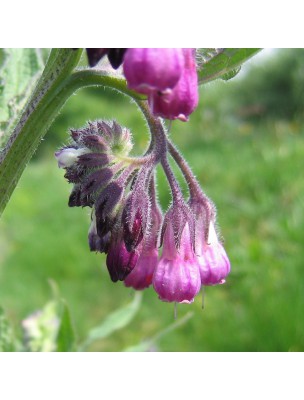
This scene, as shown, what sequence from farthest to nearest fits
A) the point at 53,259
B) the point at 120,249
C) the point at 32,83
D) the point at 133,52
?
1. the point at 53,259
2. the point at 32,83
3. the point at 120,249
4. the point at 133,52

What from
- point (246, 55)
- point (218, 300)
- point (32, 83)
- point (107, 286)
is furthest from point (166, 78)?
point (107, 286)

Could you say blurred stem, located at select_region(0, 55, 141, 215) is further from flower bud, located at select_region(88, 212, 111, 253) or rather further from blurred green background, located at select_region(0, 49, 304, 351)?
blurred green background, located at select_region(0, 49, 304, 351)

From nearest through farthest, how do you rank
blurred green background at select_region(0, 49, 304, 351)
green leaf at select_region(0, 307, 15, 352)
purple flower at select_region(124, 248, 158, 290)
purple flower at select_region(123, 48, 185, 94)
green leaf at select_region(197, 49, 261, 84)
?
purple flower at select_region(123, 48, 185, 94) < green leaf at select_region(197, 49, 261, 84) < purple flower at select_region(124, 248, 158, 290) < green leaf at select_region(0, 307, 15, 352) < blurred green background at select_region(0, 49, 304, 351)

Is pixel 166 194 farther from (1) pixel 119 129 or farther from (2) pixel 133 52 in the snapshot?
(2) pixel 133 52

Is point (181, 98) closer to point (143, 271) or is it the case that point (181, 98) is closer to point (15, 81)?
point (143, 271)

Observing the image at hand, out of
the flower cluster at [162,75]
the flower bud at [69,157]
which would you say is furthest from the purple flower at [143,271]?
the flower cluster at [162,75]

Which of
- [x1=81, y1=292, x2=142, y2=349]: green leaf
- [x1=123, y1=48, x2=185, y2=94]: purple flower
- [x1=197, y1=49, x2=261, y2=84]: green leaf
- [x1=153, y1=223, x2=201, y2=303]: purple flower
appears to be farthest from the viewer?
[x1=81, y1=292, x2=142, y2=349]: green leaf

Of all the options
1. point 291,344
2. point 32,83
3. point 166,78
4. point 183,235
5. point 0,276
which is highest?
point 32,83

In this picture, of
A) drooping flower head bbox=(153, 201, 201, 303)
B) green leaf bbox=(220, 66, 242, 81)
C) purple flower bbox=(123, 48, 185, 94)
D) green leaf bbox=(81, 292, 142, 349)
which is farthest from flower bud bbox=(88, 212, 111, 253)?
green leaf bbox=(81, 292, 142, 349)

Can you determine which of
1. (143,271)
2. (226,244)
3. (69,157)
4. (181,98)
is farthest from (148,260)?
(226,244)
